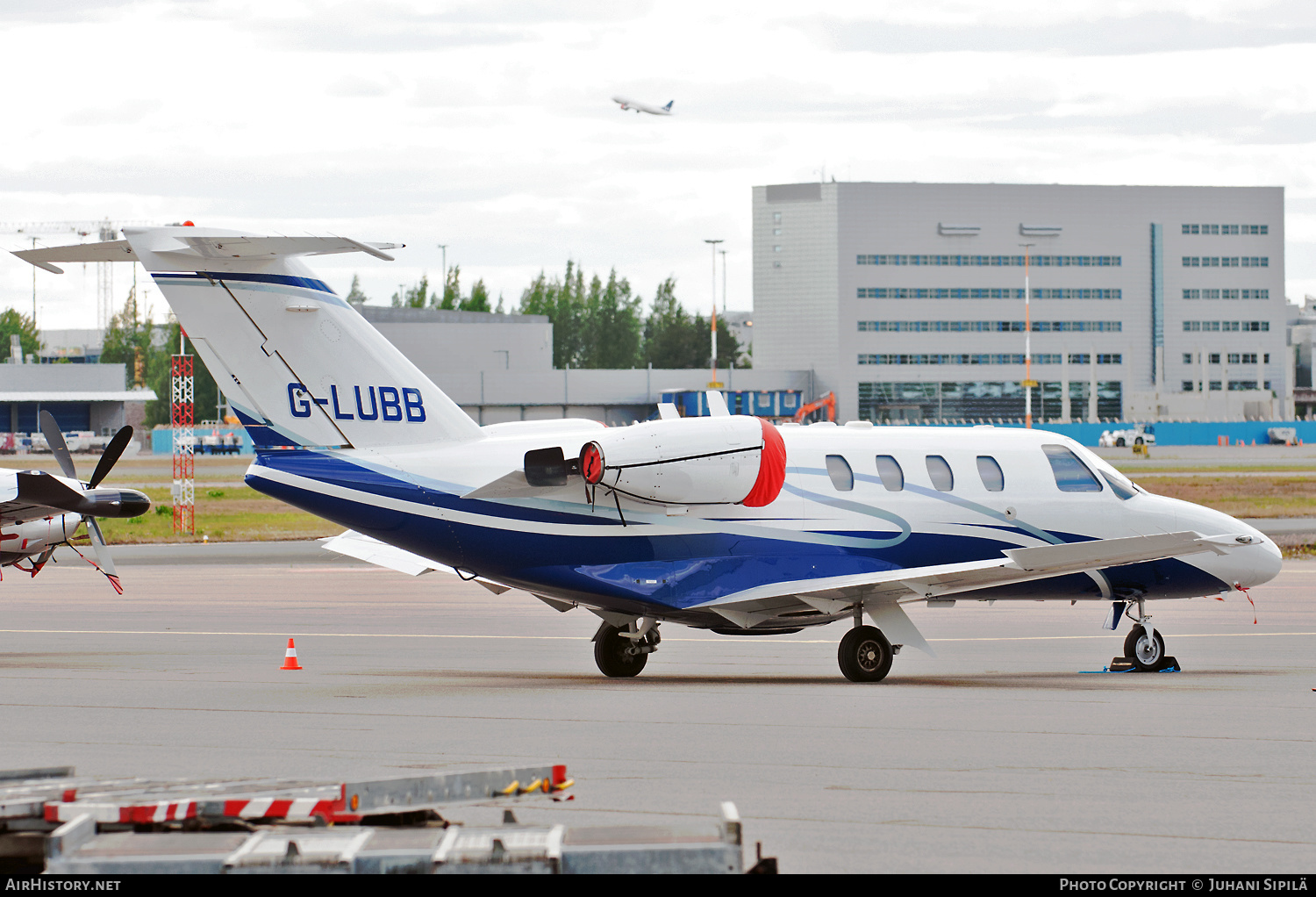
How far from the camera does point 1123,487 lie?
19.2 m

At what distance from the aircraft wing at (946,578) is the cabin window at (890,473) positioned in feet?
4.06

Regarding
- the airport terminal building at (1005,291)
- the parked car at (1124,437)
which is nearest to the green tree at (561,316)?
the airport terminal building at (1005,291)

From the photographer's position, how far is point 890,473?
59.7 feet

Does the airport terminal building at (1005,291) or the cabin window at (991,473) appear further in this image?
the airport terminal building at (1005,291)

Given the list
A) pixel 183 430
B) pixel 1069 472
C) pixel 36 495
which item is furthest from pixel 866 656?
pixel 183 430

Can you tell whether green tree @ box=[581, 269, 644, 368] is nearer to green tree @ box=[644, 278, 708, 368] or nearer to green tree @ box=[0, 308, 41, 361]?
green tree @ box=[644, 278, 708, 368]

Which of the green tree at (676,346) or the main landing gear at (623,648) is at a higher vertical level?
the green tree at (676,346)

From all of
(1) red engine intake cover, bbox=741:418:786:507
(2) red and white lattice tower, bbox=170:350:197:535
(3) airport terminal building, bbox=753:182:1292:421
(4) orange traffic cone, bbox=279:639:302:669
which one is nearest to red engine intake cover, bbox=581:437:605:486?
(1) red engine intake cover, bbox=741:418:786:507

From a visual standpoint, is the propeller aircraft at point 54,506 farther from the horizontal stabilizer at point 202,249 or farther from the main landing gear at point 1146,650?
the main landing gear at point 1146,650

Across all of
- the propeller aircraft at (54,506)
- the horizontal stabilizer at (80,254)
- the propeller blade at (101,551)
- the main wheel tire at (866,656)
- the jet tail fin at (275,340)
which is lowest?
the main wheel tire at (866,656)

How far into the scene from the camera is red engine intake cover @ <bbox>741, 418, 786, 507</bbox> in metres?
17.1

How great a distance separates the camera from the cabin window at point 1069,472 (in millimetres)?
18891

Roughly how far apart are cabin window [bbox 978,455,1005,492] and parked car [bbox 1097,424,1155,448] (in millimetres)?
90327

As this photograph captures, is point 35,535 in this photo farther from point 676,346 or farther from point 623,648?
point 676,346
